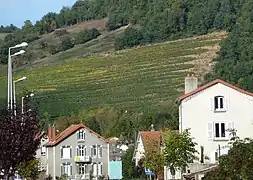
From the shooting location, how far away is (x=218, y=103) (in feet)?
180

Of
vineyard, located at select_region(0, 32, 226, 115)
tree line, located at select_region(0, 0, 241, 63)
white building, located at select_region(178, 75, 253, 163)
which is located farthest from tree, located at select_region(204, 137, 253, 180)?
tree line, located at select_region(0, 0, 241, 63)

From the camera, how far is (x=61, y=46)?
177750mm

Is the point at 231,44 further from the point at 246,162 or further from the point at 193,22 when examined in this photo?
the point at 246,162

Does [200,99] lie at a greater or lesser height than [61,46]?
lesser

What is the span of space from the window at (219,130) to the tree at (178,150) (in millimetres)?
1931

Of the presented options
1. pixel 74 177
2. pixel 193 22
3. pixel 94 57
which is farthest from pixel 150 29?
pixel 74 177

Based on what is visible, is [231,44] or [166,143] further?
[231,44]

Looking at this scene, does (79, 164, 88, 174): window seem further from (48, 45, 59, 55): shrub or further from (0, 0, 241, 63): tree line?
(48, 45, 59, 55): shrub

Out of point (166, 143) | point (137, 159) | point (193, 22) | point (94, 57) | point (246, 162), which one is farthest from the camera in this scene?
point (193, 22)

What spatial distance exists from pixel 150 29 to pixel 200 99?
358 feet

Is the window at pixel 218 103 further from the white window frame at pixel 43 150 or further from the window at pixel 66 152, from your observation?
the white window frame at pixel 43 150

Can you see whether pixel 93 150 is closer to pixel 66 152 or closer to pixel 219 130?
pixel 66 152

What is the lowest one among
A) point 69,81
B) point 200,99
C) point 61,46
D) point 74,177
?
point 74,177

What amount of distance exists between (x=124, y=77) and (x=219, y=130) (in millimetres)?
69167
